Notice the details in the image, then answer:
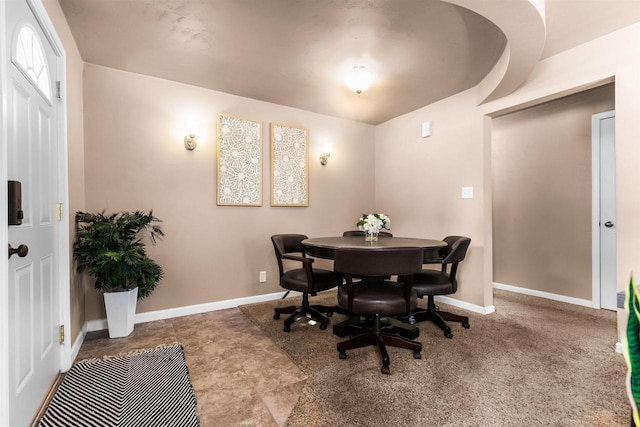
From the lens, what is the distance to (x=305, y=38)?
2342mm

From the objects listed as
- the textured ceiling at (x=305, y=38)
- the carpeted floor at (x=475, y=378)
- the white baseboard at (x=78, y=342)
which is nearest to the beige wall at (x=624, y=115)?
the textured ceiling at (x=305, y=38)

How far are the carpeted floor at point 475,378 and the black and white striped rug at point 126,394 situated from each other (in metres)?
0.69

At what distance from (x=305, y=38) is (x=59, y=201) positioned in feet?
6.82

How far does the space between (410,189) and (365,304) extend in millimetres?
2415

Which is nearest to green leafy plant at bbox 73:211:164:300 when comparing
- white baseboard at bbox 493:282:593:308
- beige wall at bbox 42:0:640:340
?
beige wall at bbox 42:0:640:340

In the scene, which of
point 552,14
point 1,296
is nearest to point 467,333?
point 552,14

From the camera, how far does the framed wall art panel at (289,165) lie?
12.1 feet

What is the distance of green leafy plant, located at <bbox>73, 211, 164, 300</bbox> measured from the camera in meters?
2.37

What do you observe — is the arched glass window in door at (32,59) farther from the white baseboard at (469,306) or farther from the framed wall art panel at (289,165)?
the white baseboard at (469,306)

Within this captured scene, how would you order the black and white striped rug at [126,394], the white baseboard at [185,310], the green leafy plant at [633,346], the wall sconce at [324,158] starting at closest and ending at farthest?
the green leafy plant at [633,346] < the black and white striped rug at [126,394] < the white baseboard at [185,310] < the wall sconce at [324,158]

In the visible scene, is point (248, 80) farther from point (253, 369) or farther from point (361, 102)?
point (253, 369)

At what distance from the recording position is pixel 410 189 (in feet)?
13.4

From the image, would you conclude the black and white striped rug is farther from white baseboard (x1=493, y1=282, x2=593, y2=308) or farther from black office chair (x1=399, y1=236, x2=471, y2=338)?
white baseboard (x1=493, y1=282, x2=593, y2=308)

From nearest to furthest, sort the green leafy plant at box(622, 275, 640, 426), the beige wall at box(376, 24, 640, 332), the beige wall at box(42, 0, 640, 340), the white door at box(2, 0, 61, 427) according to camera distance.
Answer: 1. the green leafy plant at box(622, 275, 640, 426)
2. the white door at box(2, 0, 61, 427)
3. the beige wall at box(376, 24, 640, 332)
4. the beige wall at box(42, 0, 640, 340)
